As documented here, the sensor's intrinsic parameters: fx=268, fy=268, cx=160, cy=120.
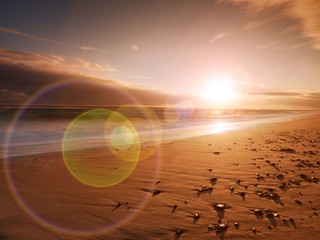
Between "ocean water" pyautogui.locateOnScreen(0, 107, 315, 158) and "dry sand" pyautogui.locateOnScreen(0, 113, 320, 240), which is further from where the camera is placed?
"ocean water" pyautogui.locateOnScreen(0, 107, 315, 158)

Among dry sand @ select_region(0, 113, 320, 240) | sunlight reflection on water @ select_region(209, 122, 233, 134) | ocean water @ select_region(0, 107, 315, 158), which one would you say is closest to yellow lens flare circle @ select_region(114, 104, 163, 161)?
ocean water @ select_region(0, 107, 315, 158)

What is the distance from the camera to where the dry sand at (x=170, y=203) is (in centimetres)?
443

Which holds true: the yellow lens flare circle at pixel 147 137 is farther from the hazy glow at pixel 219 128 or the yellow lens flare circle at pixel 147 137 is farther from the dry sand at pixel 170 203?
the hazy glow at pixel 219 128

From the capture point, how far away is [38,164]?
30.6 feet

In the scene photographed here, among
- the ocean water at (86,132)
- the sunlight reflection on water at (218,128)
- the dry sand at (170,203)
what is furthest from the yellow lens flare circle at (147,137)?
the sunlight reflection on water at (218,128)

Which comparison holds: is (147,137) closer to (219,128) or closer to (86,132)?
(86,132)

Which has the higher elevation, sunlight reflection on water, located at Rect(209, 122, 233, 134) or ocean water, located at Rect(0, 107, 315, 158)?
ocean water, located at Rect(0, 107, 315, 158)

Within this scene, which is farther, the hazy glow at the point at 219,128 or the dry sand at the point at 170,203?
the hazy glow at the point at 219,128

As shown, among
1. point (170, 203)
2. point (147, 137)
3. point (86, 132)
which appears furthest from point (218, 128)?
point (170, 203)

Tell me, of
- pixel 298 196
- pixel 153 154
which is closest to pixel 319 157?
pixel 298 196

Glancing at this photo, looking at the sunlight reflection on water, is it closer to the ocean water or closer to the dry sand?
the ocean water

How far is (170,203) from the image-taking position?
5.70m

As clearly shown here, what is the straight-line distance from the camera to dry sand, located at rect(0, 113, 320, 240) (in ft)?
14.5

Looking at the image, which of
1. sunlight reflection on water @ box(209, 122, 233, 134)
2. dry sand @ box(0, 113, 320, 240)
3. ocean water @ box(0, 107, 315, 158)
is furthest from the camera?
sunlight reflection on water @ box(209, 122, 233, 134)
